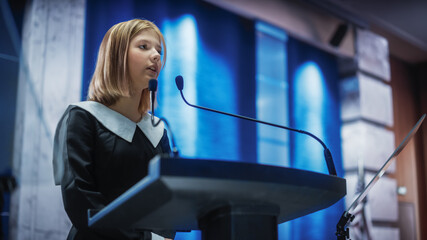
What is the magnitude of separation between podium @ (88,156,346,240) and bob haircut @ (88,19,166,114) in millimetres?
452

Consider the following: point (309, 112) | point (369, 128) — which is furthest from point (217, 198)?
point (369, 128)

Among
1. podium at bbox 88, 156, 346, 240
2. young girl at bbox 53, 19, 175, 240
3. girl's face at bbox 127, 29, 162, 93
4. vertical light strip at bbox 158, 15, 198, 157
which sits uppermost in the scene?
vertical light strip at bbox 158, 15, 198, 157

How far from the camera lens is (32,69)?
93.9 inches

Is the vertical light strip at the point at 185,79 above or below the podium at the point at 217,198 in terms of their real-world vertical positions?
above

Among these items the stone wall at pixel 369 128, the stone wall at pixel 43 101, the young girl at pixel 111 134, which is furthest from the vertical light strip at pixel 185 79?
the stone wall at pixel 369 128

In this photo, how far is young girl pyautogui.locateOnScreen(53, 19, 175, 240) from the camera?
41.1 inches

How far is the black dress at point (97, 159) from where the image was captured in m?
1.02

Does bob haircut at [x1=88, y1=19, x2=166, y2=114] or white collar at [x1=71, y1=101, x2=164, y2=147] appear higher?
bob haircut at [x1=88, y1=19, x2=166, y2=114]

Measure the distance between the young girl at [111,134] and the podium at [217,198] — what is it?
0.20 metres

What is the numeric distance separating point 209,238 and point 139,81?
56 centimetres

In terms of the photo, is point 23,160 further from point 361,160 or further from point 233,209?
point 361,160

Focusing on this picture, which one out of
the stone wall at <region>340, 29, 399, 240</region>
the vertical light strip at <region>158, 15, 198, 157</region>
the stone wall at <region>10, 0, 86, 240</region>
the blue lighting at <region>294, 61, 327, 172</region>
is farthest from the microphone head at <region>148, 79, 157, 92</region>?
the stone wall at <region>340, 29, 399, 240</region>

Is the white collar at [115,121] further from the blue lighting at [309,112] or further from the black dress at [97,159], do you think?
the blue lighting at [309,112]

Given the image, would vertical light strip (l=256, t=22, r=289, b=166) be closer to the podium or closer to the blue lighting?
the blue lighting
